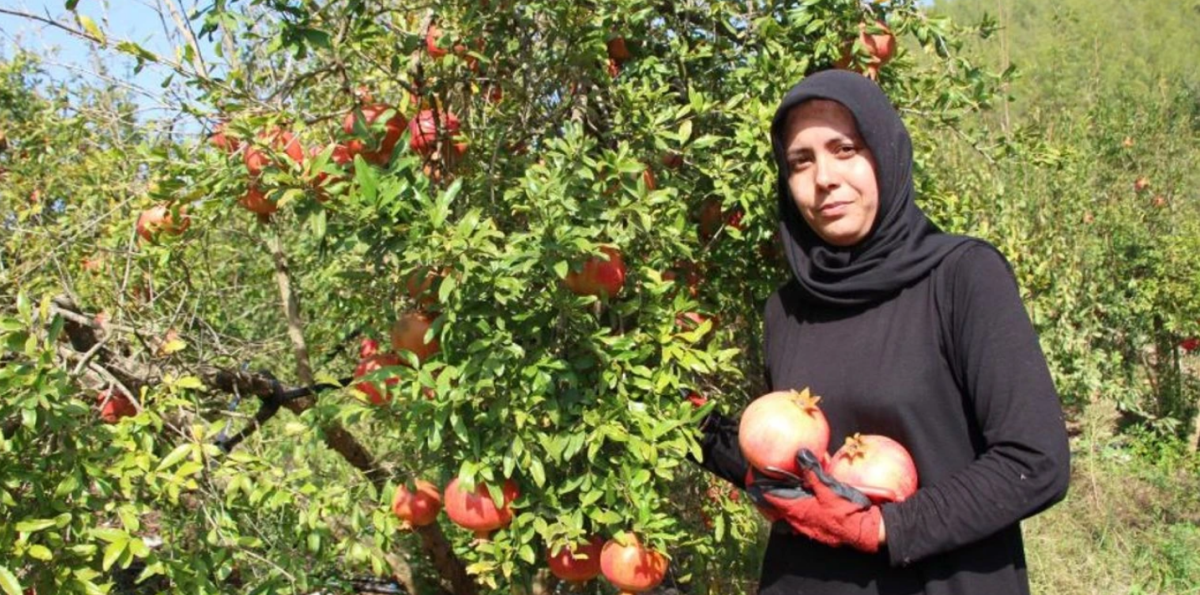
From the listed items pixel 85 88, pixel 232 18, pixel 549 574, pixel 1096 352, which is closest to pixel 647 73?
pixel 232 18

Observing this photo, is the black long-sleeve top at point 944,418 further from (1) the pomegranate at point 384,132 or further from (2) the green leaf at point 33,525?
(2) the green leaf at point 33,525

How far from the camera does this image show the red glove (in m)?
1.35

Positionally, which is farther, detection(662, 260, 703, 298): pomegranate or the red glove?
detection(662, 260, 703, 298): pomegranate

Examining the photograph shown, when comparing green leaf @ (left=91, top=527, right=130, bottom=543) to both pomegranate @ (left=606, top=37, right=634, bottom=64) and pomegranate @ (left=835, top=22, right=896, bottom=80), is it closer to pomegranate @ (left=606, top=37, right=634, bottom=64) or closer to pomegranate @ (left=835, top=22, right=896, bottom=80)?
pomegranate @ (left=606, top=37, right=634, bottom=64)

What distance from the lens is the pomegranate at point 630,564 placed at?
68.2 inches

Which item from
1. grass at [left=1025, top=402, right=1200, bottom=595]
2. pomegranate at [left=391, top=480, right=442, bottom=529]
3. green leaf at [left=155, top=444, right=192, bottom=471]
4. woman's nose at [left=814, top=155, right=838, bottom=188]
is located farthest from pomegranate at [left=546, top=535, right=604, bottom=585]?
grass at [left=1025, top=402, right=1200, bottom=595]

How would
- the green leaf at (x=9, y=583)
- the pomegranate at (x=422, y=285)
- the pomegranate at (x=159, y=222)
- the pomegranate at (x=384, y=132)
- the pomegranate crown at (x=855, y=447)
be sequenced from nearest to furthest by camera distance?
1. the green leaf at (x=9, y=583)
2. the pomegranate crown at (x=855, y=447)
3. the pomegranate at (x=422, y=285)
4. the pomegranate at (x=384, y=132)
5. the pomegranate at (x=159, y=222)

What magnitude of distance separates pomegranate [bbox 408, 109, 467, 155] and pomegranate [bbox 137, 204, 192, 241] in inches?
18.8

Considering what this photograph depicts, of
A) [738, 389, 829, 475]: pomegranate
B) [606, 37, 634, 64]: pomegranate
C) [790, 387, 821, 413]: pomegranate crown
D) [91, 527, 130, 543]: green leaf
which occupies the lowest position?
[91, 527, 130, 543]: green leaf

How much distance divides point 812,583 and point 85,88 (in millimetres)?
2517

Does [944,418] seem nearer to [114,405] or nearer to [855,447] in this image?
[855,447]

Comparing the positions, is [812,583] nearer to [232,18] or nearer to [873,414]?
[873,414]

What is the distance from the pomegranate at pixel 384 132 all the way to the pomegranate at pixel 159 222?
1.34 ft

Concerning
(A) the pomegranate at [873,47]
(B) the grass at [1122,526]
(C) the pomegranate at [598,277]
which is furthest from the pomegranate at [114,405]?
(B) the grass at [1122,526]
